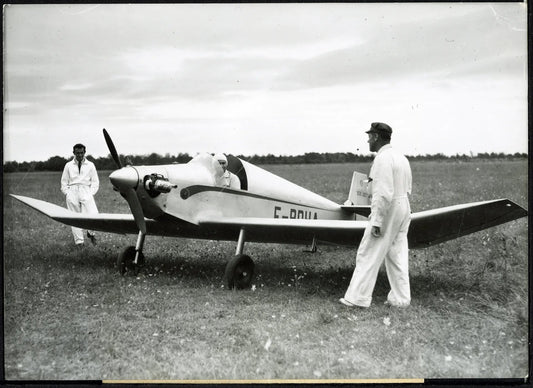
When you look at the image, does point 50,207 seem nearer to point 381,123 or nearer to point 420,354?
point 381,123

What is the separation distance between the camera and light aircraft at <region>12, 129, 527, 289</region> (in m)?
6.75

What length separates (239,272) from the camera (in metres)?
7.21

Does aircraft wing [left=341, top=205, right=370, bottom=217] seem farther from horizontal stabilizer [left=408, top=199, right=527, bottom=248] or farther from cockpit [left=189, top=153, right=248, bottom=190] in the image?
cockpit [left=189, top=153, right=248, bottom=190]

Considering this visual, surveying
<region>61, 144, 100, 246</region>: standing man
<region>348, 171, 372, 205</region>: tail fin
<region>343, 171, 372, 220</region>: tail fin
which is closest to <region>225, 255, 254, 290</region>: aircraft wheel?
<region>343, 171, 372, 220</region>: tail fin

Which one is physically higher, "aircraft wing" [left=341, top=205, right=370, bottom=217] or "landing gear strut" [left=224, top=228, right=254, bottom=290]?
"aircraft wing" [left=341, top=205, right=370, bottom=217]

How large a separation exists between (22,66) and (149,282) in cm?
358

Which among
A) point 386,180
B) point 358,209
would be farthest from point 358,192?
point 386,180

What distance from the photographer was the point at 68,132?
25.7 ft

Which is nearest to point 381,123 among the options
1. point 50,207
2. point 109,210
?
point 50,207

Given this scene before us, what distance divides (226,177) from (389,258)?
9.72 ft

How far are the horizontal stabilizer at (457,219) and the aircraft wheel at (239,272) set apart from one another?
2419 millimetres

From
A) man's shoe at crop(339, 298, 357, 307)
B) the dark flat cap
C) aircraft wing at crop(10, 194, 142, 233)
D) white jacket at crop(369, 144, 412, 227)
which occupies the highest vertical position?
the dark flat cap

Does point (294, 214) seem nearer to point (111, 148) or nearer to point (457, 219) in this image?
point (457, 219)

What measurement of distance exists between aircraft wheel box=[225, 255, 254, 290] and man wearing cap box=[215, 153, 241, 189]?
133 cm
